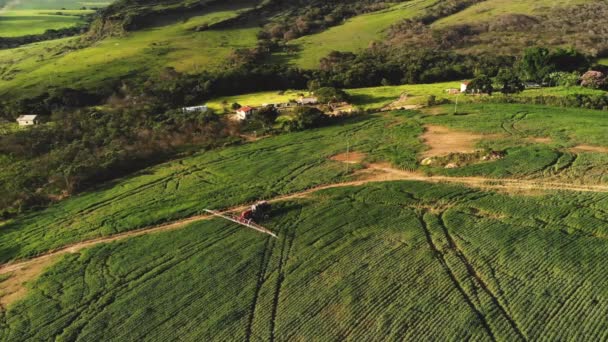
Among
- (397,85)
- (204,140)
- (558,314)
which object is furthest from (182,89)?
(558,314)

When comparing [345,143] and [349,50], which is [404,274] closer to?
[345,143]

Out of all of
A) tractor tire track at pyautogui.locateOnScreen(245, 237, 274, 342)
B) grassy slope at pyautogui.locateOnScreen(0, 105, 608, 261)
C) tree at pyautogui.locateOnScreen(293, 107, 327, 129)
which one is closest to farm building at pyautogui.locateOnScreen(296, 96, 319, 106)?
tree at pyautogui.locateOnScreen(293, 107, 327, 129)

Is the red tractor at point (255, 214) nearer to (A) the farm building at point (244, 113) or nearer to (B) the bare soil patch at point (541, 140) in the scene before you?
(A) the farm building at point (244, 113)

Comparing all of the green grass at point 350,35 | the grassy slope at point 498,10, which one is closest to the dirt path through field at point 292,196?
the green grass at point 350,35

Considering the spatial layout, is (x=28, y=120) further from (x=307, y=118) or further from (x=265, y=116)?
(x=307, y=118)

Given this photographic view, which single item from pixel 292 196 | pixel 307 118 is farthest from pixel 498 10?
pixel 292 196

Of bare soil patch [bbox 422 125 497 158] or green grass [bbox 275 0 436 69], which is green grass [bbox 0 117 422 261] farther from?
green grass [bbox 275 0 436 69]
